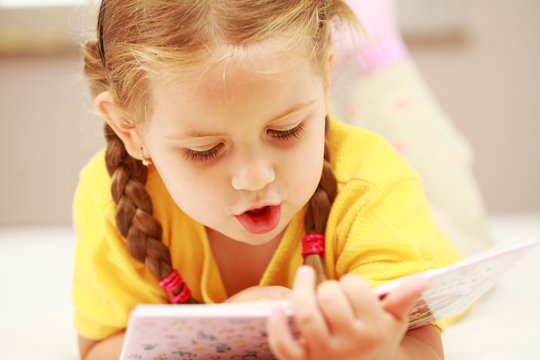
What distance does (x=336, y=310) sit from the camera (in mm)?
480

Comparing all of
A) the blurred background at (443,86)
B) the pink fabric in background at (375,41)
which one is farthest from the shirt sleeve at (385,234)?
the blurred background at (443,86)

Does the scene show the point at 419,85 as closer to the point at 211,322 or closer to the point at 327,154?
the point at 327,154

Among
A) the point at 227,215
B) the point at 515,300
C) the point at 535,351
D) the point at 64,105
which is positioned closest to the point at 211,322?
the point at 227,215

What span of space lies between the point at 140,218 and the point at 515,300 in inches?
23.6

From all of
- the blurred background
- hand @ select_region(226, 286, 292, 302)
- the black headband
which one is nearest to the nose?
hand @ select_region(226, 286, 292, 302)

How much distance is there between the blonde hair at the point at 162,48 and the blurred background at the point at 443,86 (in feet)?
3.92

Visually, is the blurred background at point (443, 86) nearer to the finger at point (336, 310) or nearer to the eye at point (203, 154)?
the eye at point (203, 154)

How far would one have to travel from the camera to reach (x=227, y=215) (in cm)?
67

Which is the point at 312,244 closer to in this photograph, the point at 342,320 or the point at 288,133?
the point at 288,133

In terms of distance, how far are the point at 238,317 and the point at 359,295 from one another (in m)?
0.09

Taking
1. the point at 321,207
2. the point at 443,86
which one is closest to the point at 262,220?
the point at 321,207

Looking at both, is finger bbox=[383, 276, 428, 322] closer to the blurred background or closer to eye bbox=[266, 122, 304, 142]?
eye bbox=[266, 122, 304, 142]

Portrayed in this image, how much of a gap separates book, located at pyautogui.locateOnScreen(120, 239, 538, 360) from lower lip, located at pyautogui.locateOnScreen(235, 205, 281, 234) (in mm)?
135

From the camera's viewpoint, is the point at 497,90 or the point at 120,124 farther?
the point at 497,90
